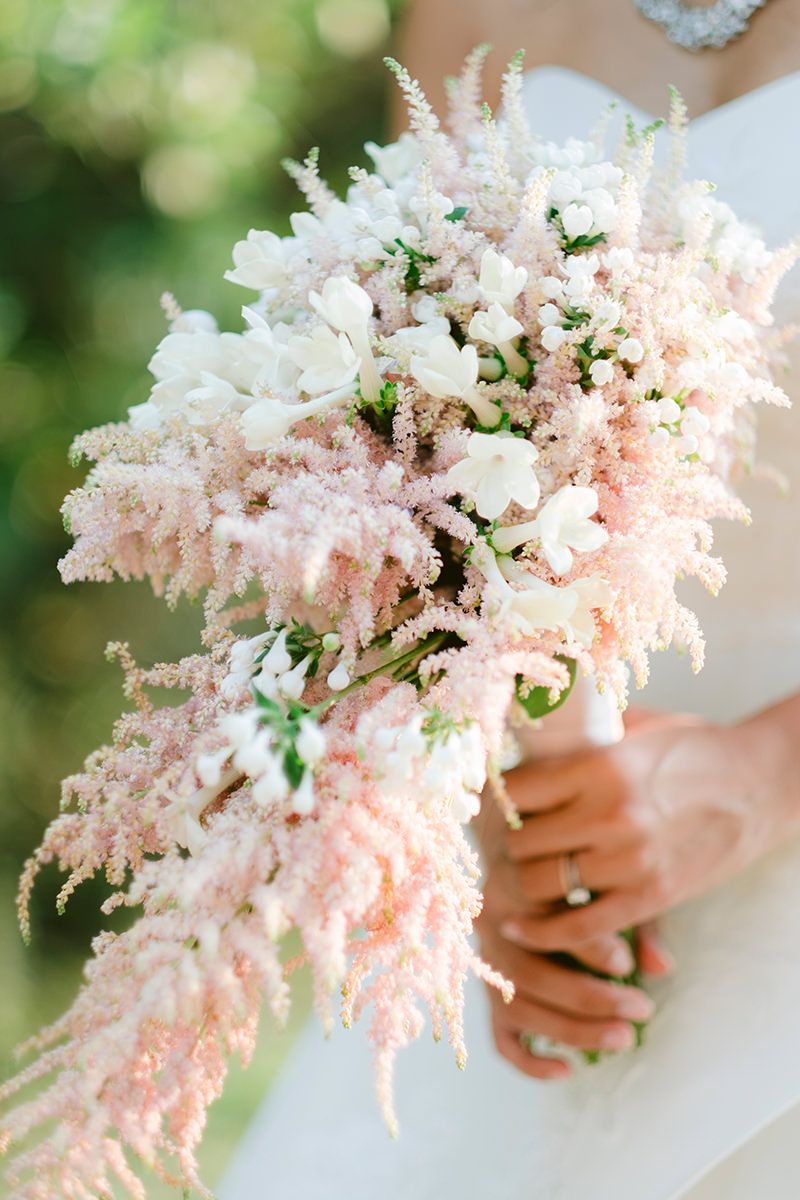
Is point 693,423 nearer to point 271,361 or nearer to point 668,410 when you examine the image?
point 668,410

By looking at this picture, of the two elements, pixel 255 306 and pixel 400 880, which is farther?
pixel 255 306

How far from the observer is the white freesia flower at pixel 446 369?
70 centimetres

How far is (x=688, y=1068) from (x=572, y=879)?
23 centimetres

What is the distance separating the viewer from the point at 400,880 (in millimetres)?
640

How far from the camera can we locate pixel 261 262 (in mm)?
835

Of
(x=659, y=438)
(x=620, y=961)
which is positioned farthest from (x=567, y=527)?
(x=620, y=961)

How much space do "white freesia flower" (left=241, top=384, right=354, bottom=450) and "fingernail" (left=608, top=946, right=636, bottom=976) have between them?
0.73 m

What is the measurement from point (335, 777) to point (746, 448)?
550 millimetres

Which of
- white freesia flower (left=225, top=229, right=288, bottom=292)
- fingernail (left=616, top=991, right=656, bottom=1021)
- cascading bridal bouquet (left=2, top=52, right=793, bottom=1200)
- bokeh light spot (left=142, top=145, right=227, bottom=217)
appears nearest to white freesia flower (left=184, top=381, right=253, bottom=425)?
cascading bridal bouquet (left=2, top=52, right=793, bottom=1200)

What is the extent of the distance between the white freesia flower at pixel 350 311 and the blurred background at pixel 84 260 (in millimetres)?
2042

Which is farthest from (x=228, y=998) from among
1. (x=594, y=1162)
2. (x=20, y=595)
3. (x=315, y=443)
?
(x=20, y=595)

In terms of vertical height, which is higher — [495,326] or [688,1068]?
[495,326]

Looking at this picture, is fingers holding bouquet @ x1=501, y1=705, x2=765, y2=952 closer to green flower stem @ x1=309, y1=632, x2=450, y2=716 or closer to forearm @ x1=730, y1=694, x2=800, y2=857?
forearm @ x1=730, y1=694, x2=800, y2=857

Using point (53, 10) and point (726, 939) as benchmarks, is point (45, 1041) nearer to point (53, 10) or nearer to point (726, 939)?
point (726, 939)
